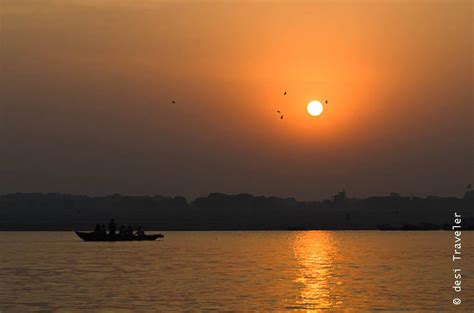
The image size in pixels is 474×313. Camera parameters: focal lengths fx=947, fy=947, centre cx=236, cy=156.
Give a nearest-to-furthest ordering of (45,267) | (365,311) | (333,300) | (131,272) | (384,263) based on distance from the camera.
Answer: (365,311)
(333,300)
(131,272)
(45,267)
(384,263)

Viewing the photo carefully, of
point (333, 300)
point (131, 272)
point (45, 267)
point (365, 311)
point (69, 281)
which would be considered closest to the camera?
point (365, 311)

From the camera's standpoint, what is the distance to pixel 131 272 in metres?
94.6

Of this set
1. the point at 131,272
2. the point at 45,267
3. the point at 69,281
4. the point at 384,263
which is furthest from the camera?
the point at 384,263

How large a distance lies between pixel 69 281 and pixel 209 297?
18.3 m

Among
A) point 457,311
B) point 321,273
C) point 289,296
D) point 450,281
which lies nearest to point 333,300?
point 289,296

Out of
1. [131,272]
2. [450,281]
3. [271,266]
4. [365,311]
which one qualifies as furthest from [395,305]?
[271,266]

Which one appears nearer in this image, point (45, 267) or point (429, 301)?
point (429, 301)

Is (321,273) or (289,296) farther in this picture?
(321,273)

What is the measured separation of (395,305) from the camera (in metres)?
63.8

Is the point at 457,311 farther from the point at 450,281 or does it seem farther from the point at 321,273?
the point at 321,273

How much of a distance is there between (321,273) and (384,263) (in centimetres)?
2173

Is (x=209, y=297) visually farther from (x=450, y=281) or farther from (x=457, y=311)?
(x=450, y=281)

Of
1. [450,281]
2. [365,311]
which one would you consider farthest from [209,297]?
[450,281]

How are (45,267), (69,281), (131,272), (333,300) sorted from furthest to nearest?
(45,267)
(131,272)
(69,281)
(333,300)
